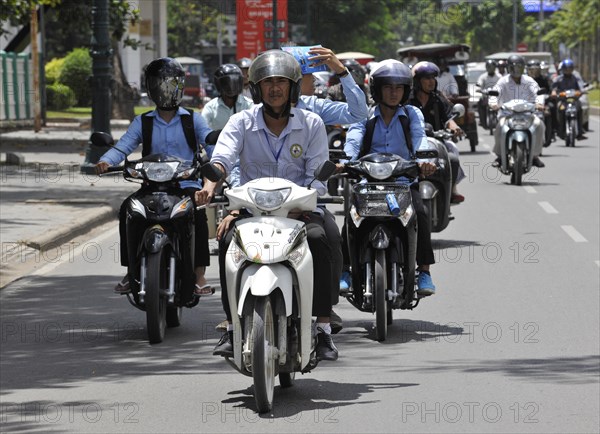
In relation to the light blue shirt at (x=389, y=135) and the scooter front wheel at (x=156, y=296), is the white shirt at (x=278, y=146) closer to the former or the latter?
the scooter front wheel at (x=156, y=296)

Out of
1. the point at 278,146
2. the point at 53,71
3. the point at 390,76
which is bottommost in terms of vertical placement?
the point at 53,71

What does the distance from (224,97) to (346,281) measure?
4.11 meters

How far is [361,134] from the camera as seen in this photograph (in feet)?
31.9

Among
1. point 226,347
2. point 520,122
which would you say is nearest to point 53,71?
point 520,122

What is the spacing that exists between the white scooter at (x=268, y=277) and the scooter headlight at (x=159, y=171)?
6.74 ft

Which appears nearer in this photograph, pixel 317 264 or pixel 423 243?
pixel 317 264

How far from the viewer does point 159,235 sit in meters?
9.04

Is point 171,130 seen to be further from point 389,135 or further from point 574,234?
point 574,234

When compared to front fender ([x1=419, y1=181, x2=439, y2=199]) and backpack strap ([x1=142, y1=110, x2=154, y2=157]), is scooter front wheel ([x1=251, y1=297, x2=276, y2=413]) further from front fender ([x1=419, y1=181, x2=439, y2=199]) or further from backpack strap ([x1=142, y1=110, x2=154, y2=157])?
front fender ([x1=419, y1=181, x2=439, y2=199])

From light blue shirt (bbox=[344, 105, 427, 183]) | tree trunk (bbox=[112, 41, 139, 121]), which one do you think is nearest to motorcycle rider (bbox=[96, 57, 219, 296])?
light blue shirt (bbox=[344, 105, 427, 183])

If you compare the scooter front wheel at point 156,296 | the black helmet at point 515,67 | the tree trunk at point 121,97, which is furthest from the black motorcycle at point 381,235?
the tree trunk at point 121,97

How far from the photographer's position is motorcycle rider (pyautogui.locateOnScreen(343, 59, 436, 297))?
9.44 meters

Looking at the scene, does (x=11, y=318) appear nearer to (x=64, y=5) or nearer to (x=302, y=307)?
(x=302, y=307)

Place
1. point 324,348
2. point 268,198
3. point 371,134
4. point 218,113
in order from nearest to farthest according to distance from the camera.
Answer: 1. point 268,198
2. point 324,348
3. point 371,134
4. point 218,113
